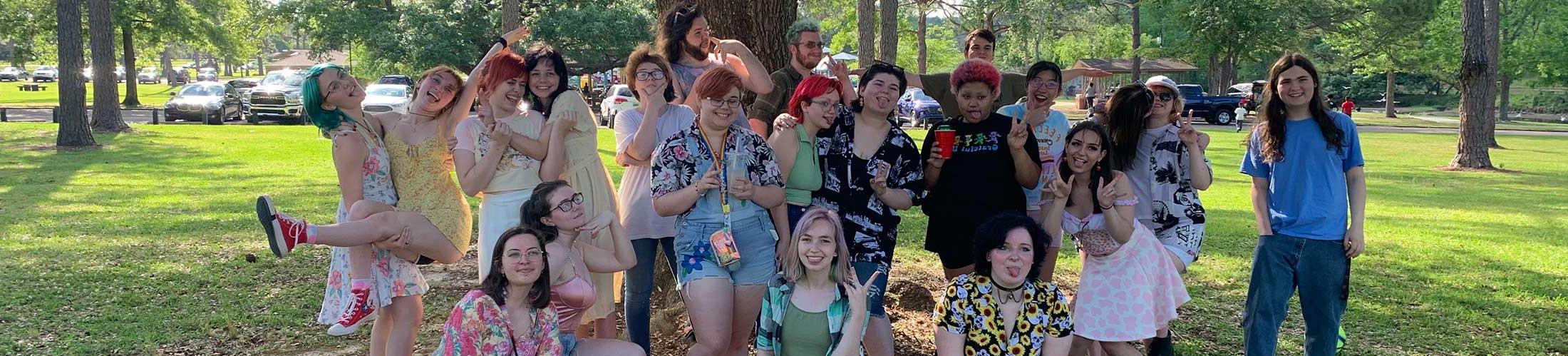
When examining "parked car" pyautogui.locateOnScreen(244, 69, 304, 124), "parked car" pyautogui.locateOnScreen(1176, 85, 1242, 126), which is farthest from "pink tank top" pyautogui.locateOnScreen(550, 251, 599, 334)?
"parked car" pyautogui.locateOnScreen(1176, 85, 1242, 126)

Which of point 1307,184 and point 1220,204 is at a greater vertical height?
point 1307,184

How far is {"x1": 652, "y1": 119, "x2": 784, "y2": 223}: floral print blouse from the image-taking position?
12.4ft

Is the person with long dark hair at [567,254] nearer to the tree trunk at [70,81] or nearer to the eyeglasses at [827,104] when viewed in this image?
the eyeglasses at [827,104]

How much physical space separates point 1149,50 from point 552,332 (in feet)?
104

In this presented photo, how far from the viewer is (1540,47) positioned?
1305 inches

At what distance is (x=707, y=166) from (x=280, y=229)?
1.52 metres

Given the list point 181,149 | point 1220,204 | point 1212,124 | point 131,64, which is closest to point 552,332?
point 1220,204

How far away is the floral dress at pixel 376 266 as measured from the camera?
13.3ft

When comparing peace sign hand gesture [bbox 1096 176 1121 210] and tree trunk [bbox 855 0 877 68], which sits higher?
tree trunk [bbox 855 0 877 68]

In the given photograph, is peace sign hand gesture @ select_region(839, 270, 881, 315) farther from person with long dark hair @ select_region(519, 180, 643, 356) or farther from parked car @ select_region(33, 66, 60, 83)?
parked car @ select_region(33, 66, 60, 83)

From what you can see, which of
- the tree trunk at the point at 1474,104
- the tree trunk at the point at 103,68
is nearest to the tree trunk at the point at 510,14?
the tree trunk at the point at 103,68

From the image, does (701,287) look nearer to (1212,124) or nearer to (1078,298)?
Answer: (1078,298)

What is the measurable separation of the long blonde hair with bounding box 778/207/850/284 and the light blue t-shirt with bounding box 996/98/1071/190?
3.46 feet

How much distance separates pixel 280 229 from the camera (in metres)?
3.70
